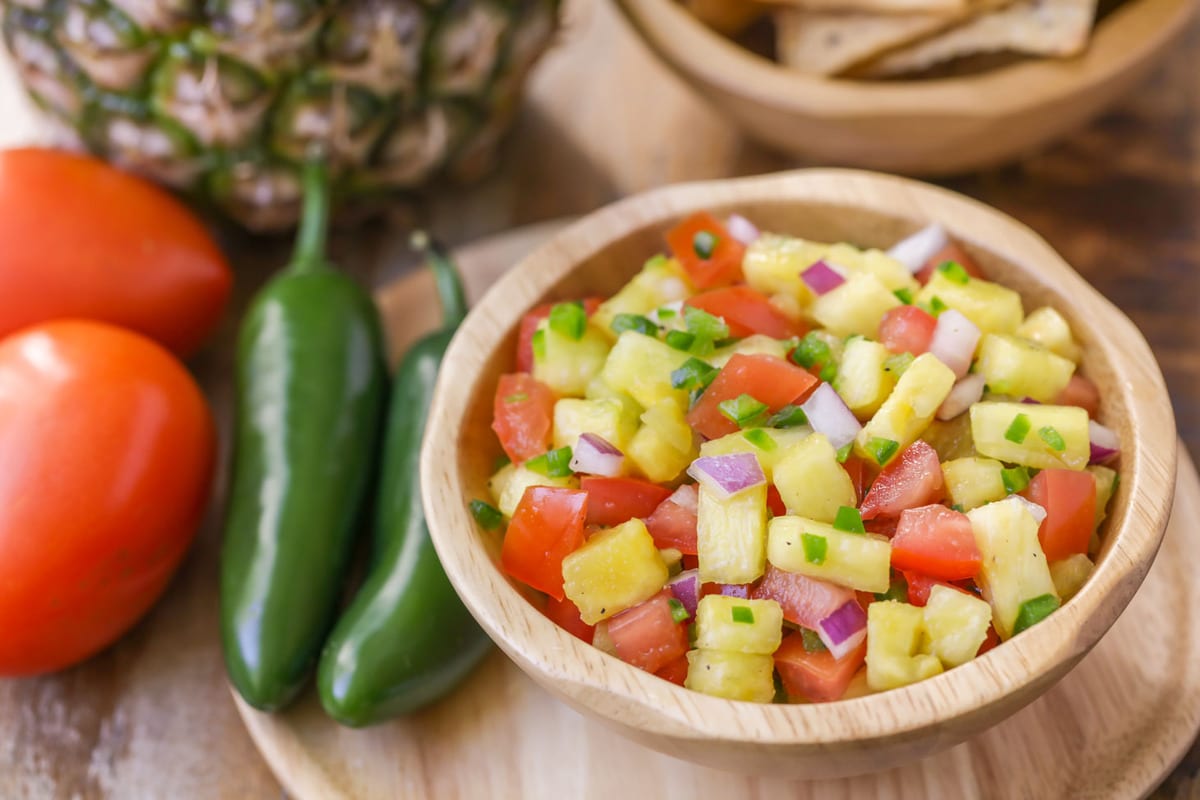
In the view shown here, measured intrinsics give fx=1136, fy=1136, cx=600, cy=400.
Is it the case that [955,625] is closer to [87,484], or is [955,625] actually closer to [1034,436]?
[1034,436]

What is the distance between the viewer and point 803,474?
1340mm

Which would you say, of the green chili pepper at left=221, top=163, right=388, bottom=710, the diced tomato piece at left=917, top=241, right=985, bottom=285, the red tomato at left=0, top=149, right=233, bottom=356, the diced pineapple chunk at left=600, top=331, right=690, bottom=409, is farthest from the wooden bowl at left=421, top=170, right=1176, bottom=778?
the red tomato at left=0, top=149, right=233, bottom=356

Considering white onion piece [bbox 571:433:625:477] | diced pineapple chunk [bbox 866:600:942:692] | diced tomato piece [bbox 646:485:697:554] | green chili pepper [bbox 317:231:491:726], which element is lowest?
green chili pepper [bbox 317:231:491:726]

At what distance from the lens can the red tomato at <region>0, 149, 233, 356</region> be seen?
6.45 feet

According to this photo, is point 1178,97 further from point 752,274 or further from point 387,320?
point 387,320

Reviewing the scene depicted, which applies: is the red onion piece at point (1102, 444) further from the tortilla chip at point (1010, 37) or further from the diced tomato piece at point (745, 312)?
the tortilla chip at point (1010, 37)

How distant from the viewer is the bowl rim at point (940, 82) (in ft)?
6.53

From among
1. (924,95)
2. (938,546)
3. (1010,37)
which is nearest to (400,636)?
(938,546)

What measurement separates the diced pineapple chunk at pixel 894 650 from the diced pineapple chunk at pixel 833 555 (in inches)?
1.4

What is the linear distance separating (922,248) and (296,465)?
1.02m

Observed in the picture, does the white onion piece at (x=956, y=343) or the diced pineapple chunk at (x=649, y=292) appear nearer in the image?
the white onion piece at (x=956, y=343)

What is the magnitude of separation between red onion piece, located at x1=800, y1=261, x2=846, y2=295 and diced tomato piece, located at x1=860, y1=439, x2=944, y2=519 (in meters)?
0.29

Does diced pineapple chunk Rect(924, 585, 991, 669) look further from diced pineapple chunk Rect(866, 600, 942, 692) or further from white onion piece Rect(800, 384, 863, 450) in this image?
white onion piece Rect(800, 384, 863, 450)

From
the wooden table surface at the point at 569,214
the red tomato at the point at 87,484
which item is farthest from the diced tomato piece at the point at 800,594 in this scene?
the red tomato at the point at 87,484
